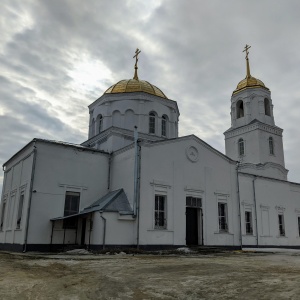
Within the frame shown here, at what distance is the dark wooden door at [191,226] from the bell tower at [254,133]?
36.5 ft

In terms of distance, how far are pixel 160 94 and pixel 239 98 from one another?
33.7ft

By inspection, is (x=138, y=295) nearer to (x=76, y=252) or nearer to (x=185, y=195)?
(x=76, y=252)

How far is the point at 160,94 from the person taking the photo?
27.2 meters

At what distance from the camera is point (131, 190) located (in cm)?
1964

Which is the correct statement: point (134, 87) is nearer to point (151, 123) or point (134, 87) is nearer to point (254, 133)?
point (151, 123)

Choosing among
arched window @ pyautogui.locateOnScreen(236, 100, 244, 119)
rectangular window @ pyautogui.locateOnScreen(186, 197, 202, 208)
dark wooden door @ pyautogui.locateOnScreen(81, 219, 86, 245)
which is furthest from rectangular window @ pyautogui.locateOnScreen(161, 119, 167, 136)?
arched window @ pyautogui.locateOnScreen(236, 100, 244, 119)

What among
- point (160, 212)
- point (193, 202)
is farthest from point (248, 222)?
point (160, 212)

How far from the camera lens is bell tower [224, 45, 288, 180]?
31281mm

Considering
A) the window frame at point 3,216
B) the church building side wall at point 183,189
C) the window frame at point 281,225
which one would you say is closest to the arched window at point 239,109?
the window frame at point 281,225

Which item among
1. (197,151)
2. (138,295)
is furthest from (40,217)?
(138,295)

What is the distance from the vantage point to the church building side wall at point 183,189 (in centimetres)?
1955

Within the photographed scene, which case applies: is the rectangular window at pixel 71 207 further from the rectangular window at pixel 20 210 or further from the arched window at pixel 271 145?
the arched window at pixel 271 145

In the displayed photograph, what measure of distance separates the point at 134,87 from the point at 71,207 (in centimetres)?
1090

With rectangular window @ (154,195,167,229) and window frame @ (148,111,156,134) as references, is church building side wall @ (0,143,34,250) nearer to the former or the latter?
rectangular window @ (154,195,167,229)
